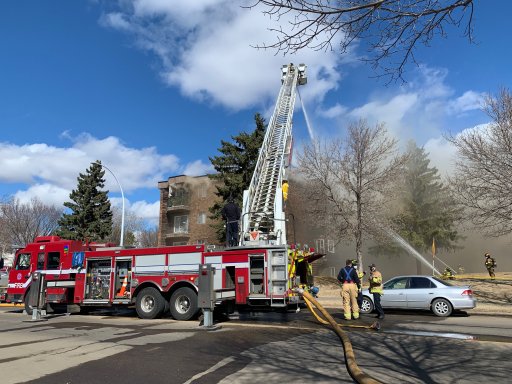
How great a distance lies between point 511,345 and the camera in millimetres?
6809

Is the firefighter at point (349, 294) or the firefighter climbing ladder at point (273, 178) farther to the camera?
the firefighter climbing ladder at point (273, 178)

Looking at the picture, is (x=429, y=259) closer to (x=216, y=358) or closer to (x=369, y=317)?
(x=369, y=317)

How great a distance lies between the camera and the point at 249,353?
650cm

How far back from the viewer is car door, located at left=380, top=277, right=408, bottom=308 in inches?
490

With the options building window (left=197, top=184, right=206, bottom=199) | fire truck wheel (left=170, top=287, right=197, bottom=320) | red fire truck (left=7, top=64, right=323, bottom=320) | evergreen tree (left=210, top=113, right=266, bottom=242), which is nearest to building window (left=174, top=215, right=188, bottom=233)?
building window (left=197, top=184, right=206, bottom=199)

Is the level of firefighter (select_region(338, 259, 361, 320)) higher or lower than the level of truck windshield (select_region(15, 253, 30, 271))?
lower

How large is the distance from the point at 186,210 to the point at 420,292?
2593 cm

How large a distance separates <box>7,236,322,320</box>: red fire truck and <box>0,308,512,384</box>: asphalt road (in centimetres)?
85

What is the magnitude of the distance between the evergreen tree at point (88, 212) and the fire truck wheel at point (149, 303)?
22466 mm

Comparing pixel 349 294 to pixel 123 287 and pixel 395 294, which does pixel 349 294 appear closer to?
pixel 395 294

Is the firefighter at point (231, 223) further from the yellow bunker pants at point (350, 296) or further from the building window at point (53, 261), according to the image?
the building window at point (53, 261)

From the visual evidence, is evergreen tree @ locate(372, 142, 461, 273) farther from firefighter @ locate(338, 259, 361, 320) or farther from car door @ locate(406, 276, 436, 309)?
firefighter @ locate(338, 259, 361, 320)

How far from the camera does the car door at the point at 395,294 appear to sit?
12.5 meters

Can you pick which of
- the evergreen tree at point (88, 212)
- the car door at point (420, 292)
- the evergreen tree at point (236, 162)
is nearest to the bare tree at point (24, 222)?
the evergreen tree at point (88, 212)
